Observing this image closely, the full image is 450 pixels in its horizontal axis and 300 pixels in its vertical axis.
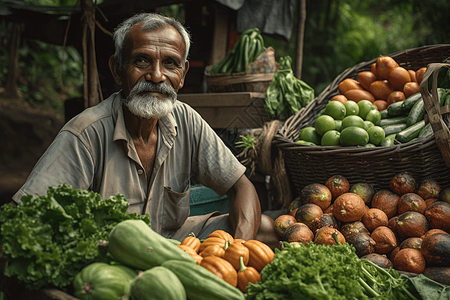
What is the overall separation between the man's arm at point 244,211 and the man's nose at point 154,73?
0.97 metres

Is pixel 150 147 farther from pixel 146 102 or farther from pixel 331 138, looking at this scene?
pixel 331 138

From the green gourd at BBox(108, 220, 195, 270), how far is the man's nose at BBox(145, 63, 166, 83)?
1.24m

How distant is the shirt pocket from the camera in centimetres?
263

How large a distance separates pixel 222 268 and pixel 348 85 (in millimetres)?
2974

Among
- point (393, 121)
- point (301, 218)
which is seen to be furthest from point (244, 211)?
point (393, 121)

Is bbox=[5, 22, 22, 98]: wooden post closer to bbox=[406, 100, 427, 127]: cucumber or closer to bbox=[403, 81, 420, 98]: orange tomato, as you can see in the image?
bbox=[403, 81, 420, 98]: orange tomato

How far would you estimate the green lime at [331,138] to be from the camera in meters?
3.05

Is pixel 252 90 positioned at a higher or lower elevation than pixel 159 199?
higher

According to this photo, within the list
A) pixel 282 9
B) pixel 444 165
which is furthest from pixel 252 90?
pixel 444 165

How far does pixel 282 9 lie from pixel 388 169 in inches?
144

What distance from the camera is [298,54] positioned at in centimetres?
525

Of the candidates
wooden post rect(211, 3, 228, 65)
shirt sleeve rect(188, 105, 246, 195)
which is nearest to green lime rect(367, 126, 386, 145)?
shirt sleeve rect(188, 105, 246, 195)

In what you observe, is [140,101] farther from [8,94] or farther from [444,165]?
[8,94]

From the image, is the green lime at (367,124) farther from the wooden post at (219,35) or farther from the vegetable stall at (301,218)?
the wooden post at (219,35)
